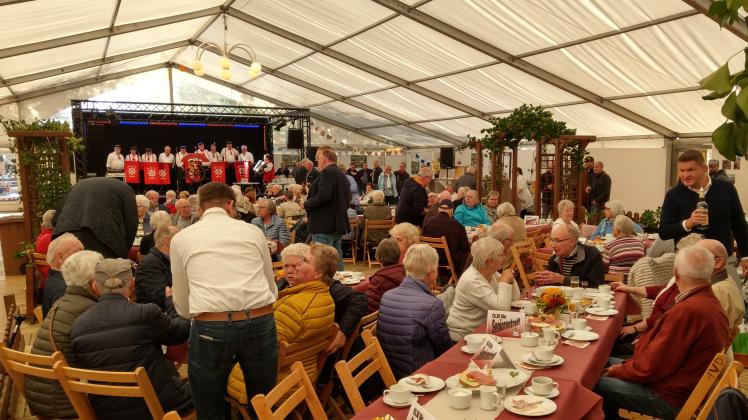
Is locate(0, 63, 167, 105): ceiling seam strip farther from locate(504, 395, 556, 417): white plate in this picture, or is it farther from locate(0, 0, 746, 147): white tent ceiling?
locate(504, 395, 556, 417): white plate

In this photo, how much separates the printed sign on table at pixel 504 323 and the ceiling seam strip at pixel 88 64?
557 inches

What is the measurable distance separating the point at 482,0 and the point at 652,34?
8.65 ft

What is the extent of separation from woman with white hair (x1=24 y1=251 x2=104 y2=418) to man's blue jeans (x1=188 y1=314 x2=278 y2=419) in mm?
659

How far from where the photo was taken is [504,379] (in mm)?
2383

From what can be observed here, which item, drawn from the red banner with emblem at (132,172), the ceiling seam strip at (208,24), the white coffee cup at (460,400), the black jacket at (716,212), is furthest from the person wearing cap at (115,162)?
the white coffee cup at (460,400)

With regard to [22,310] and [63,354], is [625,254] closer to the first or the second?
[63,354]

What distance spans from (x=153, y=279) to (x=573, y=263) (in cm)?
308

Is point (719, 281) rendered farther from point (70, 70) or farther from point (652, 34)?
point (70, 70)

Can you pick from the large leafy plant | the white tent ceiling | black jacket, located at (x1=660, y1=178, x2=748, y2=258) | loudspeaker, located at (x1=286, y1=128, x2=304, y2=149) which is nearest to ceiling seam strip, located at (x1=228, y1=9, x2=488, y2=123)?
the white tent ceiling

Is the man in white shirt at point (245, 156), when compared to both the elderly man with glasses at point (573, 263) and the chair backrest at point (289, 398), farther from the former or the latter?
the chair backrest at point (289, 398)

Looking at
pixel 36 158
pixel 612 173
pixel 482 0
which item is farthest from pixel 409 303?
pixel 612 173

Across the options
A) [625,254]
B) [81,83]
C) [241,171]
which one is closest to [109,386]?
[625,254]

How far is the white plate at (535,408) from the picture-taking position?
6.83ft

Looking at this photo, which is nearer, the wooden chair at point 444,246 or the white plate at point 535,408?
the white plate at point 535,408
